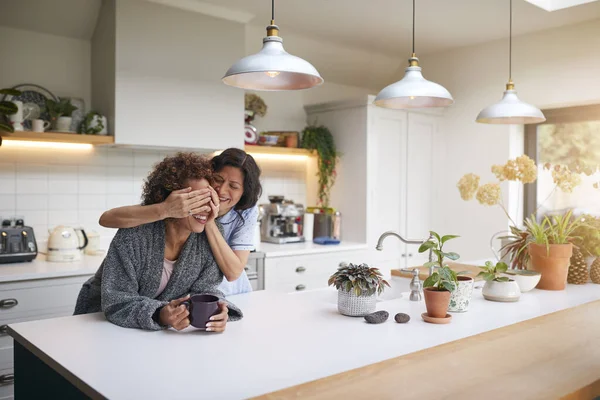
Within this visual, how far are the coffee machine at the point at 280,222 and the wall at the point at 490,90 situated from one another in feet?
4.88

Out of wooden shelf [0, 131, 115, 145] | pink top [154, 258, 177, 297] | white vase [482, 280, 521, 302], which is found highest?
wooden shelf [0, 131, 115, 145]

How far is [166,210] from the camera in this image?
1.79 m

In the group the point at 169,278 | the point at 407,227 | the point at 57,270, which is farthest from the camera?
the point at 407,227

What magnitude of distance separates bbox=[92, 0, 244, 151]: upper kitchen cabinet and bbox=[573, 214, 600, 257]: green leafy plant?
7.54 feet

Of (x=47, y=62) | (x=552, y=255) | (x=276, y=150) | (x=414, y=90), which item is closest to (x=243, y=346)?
(x=414, y=90)

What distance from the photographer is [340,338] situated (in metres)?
1.72

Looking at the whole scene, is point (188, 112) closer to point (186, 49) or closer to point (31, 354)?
point (186, 49)

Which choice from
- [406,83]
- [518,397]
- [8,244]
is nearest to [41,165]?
[8,244]

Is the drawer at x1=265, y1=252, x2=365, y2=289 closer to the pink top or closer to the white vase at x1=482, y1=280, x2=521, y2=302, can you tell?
the white vase at x1=482, y1=280, x2=521, y2=302

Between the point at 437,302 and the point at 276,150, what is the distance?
2.72m

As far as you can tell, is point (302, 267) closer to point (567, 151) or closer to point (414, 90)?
point (414, 90)

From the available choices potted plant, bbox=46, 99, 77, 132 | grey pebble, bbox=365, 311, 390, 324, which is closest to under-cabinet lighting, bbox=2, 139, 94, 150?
potted plant, bbox=46, 99, 77, 132

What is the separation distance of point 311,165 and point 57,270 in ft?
8.17

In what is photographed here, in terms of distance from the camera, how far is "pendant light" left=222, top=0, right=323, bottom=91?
1863mm
